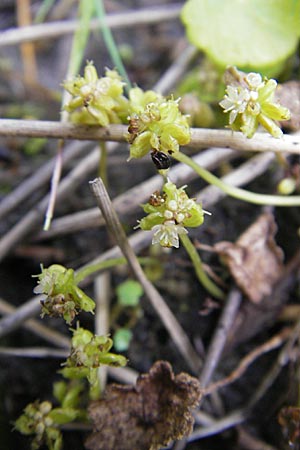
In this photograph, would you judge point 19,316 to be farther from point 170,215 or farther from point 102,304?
point 170,215

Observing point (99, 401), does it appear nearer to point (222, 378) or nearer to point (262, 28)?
point (222, 378)

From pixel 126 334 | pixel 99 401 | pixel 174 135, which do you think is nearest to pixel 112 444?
pixel 99 401

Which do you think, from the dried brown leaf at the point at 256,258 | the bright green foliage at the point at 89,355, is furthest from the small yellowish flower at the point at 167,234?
the dried brown leaf at the point at 256,258

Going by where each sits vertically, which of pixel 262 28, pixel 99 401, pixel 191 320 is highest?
pixel 262 28

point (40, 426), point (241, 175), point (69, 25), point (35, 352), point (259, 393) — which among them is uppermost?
point (69, 25)

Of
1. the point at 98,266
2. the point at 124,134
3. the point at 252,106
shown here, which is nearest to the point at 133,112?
the point at 124,134
